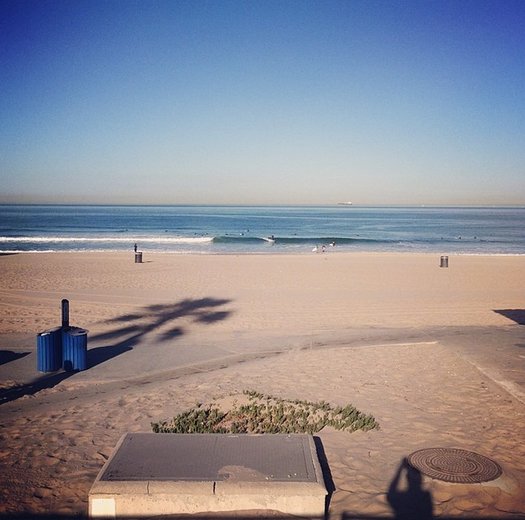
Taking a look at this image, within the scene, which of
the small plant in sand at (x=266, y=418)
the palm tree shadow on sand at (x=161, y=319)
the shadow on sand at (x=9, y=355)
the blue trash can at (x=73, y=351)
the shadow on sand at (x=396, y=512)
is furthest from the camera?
the palm tree shadow on sand at (x=161, y=319)

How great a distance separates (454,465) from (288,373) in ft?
13.0

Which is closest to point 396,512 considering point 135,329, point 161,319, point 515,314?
point 135,329

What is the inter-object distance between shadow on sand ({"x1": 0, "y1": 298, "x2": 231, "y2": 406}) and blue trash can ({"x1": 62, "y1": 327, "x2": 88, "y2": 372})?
5.7 inches

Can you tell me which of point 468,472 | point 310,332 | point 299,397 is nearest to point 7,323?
point 310,332

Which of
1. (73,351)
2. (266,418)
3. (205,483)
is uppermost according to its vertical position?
(205,483)

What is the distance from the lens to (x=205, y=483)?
4.52 metres

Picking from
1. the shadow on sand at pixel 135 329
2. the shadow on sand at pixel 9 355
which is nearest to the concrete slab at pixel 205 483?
the shadow on sand at pixel 135 329

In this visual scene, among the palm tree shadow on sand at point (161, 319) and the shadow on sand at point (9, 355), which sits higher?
the shadow on sand at point (9, 355)

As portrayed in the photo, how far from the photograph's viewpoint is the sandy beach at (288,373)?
5359 millimetres

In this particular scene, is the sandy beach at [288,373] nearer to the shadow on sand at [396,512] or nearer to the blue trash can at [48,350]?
the shadow on sand at [396,512]

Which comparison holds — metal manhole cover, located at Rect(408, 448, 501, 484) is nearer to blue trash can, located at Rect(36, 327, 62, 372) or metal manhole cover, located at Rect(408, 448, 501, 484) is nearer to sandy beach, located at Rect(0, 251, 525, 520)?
sandy beach, located at Rect(0, 251, 525, 520)

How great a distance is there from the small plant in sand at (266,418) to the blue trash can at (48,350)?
311cm

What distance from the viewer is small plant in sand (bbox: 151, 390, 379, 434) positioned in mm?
6609

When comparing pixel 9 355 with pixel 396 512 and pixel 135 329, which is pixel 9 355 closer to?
pixel 135 329
